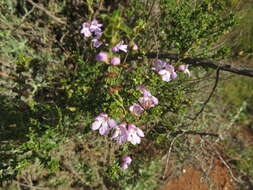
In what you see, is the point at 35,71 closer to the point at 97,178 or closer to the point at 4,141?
the point at 4,141

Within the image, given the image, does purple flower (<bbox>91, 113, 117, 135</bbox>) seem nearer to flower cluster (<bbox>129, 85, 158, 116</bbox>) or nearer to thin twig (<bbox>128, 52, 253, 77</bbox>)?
flower cluster (<bbox>129, 85, 158, 116</bbox>)

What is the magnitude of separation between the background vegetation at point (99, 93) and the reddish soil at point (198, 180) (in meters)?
0.18

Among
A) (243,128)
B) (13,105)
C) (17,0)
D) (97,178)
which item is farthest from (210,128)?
(17,0)

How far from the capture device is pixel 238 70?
5.39 ft

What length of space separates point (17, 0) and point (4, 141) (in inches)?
76.4

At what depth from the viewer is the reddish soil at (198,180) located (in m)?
3.10

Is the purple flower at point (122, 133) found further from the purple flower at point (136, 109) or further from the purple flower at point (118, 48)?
the purple flower at point (118, 48)

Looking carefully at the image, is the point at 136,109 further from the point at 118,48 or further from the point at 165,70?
the point at 118,48

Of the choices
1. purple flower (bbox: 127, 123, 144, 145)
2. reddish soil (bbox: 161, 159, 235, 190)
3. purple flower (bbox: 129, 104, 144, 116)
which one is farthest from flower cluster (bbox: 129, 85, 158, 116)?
reddish soil (bbox: 161, 159, 235, 190)

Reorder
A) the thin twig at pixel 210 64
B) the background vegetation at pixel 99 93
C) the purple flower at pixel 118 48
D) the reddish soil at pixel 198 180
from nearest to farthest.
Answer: the thin twig at pixel 210 64, the purple flower at pixel 118 48, the background vegetation at pixel 99 93, the reddish soil at pixel 198 180

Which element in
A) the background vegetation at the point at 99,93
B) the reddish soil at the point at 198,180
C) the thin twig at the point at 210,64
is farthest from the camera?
the reddish soil at the point at 198,180

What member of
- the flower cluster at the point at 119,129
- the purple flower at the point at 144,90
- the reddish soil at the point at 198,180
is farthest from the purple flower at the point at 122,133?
the reddish soil at the point at 198,180

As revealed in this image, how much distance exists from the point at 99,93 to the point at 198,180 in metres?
2.27

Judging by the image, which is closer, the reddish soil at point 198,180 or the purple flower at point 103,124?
the purple flower at point 103,124
